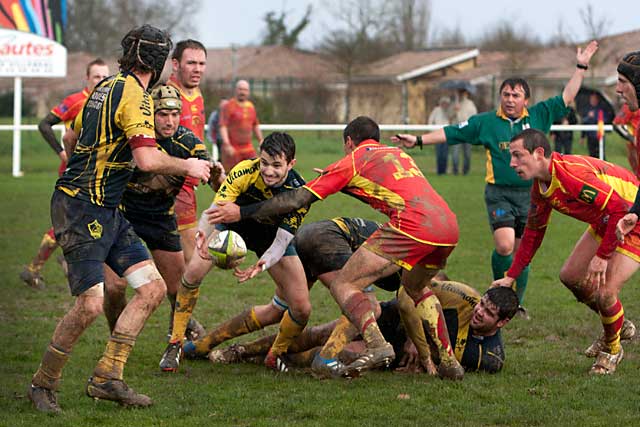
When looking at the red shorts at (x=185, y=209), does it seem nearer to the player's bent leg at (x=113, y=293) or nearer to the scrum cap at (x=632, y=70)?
the player's bent leg at (x=113, y=293)

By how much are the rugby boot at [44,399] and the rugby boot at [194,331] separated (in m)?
2.10

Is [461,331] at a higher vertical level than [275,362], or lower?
higher

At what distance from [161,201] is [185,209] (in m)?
0.96

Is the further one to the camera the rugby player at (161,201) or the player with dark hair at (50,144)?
the player with dark hair at (50,144)

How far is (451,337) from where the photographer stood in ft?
21.8

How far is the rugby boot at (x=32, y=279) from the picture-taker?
983cm

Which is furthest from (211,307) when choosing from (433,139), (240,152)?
(240,152)

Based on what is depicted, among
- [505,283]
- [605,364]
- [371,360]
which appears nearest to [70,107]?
[505,283]

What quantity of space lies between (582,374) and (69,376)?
3404 millimetres

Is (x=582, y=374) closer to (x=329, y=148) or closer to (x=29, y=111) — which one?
(x=329, y=148)

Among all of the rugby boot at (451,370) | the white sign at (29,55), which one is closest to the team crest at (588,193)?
the rugby boot at (451,370)

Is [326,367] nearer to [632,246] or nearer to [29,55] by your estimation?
[632,246]

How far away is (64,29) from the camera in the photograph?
80.4 feet

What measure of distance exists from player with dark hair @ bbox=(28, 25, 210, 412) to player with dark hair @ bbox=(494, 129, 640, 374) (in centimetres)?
224
